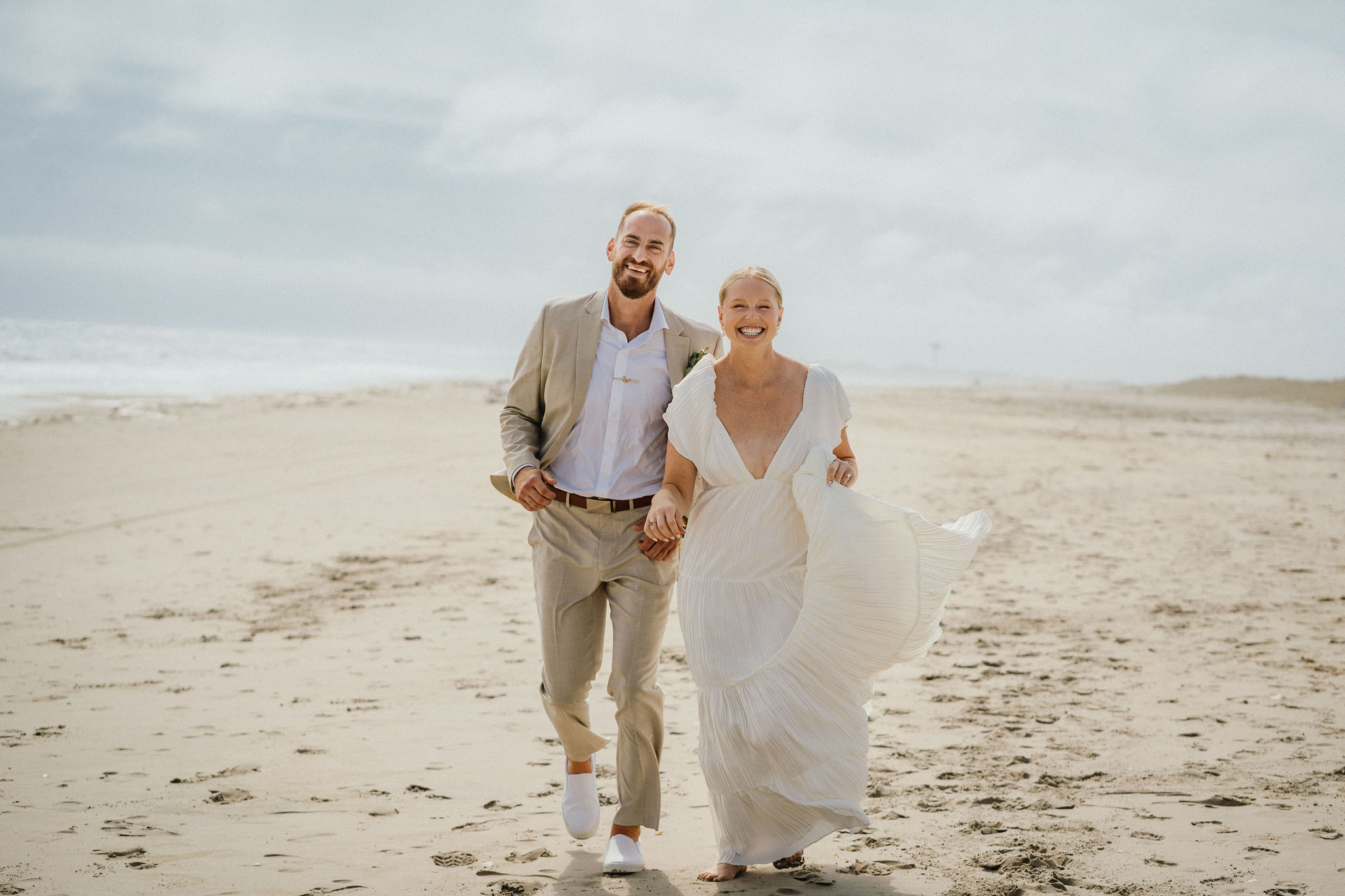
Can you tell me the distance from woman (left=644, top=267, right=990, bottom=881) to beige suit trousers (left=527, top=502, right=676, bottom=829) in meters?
0.23

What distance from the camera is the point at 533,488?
384cm

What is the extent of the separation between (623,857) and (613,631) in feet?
2.71

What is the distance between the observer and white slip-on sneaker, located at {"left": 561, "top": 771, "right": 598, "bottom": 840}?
154 inches

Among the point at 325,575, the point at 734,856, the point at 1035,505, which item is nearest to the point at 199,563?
the point at 325,575

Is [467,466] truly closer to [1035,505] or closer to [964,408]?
[1035,505]

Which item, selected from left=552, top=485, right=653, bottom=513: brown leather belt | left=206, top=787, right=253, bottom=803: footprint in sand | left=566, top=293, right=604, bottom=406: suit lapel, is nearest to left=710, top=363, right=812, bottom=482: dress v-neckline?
left=552, top=485, right=653, bottom=513: brown leather belt

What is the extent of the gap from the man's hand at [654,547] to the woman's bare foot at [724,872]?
1131 millimetres

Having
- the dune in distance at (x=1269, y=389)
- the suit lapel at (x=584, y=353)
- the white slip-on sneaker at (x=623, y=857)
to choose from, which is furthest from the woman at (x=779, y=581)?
the dune in distance at (x=1269, y=389)

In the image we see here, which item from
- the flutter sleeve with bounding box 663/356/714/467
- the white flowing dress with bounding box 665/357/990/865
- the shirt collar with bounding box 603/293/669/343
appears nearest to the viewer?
the white flowing dress with bounding box 665/357/990/865

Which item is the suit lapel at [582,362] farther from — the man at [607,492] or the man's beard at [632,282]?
the man's beard at [632,282]

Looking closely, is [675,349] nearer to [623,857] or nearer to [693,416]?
[693,416]

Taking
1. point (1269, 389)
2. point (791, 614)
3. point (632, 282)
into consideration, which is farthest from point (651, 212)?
point (1269, 389)

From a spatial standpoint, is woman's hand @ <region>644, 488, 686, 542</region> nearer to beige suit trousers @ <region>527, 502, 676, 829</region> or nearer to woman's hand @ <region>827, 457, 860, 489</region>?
beige suit trousers @ <region>527, 502, 676, 829</region>

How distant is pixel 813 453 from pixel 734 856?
1.45 m
